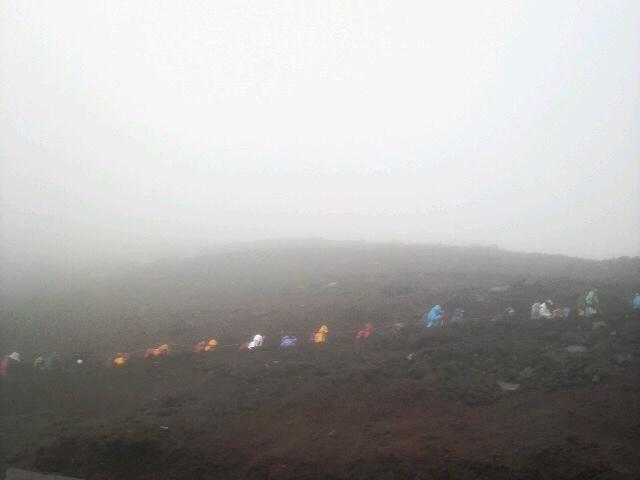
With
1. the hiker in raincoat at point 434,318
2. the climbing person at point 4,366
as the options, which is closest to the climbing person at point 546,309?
the hiker in raincoat at point 434,318

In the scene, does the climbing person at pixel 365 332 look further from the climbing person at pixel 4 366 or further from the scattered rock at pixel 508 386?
the climbing person at pixel 4 366

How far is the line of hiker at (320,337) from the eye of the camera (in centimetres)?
1553

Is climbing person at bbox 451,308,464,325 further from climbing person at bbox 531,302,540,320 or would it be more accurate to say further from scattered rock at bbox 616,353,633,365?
scattered rock at bbox 616,353,633,365

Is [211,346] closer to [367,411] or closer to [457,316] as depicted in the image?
[367,411]

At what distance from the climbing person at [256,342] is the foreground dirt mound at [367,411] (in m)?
0.80

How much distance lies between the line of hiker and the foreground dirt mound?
2.76ft

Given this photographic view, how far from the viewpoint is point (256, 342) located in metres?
16.4

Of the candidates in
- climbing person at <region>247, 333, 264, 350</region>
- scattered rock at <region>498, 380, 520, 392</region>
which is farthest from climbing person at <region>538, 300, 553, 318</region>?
climbing person at <region>247, 333, 264, 350</region>

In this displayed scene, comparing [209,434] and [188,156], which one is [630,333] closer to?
[209,434]

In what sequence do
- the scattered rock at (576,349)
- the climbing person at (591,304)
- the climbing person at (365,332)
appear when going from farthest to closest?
the climbing person at (365,332) → the climbing person at (591,304) → the scattered rock at (576,349)

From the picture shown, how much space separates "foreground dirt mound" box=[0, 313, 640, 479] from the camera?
817 centimetres

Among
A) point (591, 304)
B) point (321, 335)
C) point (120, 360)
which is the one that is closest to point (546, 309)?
point (591, 304)

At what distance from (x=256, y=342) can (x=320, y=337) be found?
2560 millimetres

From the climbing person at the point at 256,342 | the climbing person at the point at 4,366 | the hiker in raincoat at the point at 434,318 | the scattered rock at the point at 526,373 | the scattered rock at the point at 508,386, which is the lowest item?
the climbing person at the point at 4,366
